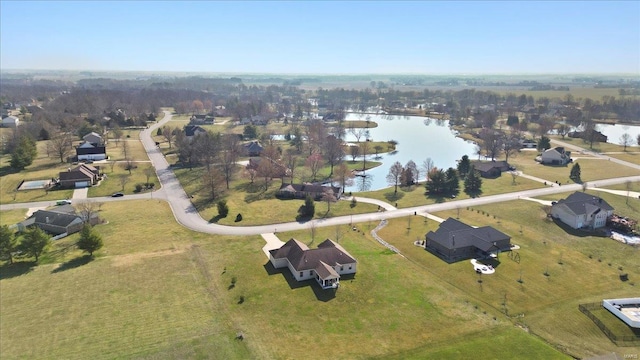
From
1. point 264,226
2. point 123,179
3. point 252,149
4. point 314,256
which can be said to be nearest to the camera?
point 314,256

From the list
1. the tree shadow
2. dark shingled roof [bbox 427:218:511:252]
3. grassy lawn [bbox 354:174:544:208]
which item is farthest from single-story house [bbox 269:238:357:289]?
the tree shadow

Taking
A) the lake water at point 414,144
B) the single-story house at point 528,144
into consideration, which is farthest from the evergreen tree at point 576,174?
the single-story house at point 528,144

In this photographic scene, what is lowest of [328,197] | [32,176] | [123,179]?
[32,176]

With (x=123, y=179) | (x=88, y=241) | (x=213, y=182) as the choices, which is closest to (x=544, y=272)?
(x=213, y=182)

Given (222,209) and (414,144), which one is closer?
(222,209)

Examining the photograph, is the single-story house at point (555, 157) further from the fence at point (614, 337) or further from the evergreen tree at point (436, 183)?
the fence at point (614, 337)

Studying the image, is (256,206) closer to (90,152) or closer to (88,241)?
(88,241)

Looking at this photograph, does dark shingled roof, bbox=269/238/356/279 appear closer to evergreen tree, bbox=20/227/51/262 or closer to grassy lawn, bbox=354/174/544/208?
grassy lawn, bbox=354/174/544/208
